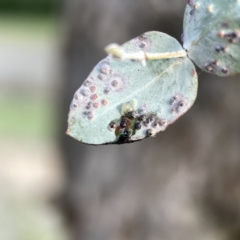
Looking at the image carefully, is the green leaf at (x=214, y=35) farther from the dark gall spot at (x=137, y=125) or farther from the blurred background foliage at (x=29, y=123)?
the blurred background foliage at (x=29, y=123)

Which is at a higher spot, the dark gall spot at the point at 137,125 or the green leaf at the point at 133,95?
the green leaf at the point at 133,95

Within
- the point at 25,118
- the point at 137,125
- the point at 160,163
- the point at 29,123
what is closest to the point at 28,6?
the point at 25,118

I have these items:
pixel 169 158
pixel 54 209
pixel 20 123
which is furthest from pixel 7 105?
pixel 169 158

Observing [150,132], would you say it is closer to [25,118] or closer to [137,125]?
[137,125]

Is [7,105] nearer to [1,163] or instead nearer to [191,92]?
[1,163]

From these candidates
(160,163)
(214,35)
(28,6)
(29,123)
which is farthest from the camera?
(28,6)

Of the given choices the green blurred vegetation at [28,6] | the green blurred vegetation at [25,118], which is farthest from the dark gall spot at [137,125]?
the green blurred vegetation at [28,6]
